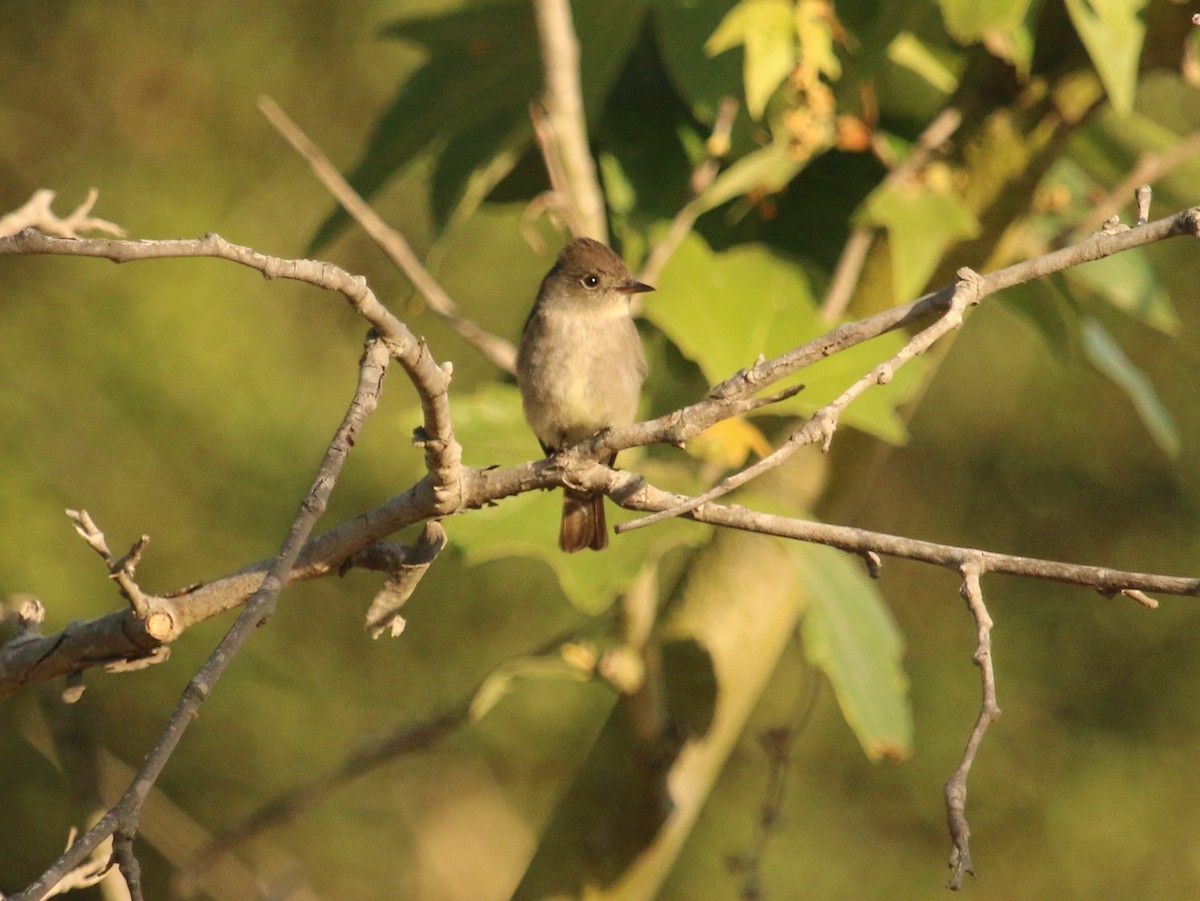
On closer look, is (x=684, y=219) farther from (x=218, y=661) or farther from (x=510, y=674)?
(x=218, y=661)

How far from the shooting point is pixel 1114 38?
3.29 metres

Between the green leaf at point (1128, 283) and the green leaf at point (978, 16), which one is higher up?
the green leaf at point (1128, 283)

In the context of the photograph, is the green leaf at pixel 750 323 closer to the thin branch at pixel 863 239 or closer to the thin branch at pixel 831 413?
the thin branch at pixel 863 239

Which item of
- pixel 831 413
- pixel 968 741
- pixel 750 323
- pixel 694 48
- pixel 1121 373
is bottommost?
pixel 968 741

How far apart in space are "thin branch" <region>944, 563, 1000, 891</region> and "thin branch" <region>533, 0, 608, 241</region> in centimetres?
199

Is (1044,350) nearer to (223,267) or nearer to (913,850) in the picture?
(913,850)

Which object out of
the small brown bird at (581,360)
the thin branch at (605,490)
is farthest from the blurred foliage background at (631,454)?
the thin branch at (605,490)

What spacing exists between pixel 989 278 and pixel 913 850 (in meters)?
5.51

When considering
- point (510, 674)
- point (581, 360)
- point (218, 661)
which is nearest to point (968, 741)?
point (218, 661)

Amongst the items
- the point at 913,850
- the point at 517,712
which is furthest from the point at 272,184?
the point at 913,850

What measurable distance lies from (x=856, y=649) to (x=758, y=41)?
1.38m

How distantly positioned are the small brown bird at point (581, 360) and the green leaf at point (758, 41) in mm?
726

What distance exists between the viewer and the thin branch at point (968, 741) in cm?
169

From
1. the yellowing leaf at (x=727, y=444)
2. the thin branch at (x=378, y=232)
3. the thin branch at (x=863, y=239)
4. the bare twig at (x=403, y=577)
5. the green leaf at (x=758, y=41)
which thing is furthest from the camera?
the thin branch at (x=863, y=239)
